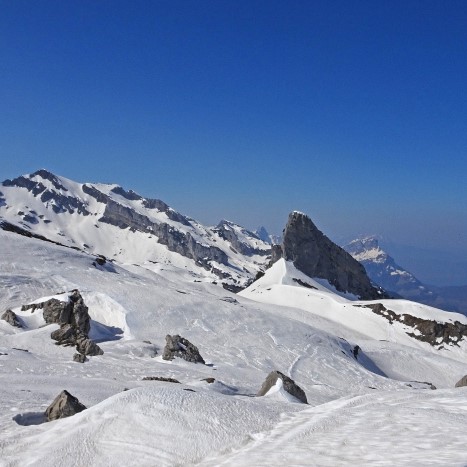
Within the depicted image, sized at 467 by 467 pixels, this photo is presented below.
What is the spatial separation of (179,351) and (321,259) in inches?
4049

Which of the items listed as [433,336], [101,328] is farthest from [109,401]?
[433,336]

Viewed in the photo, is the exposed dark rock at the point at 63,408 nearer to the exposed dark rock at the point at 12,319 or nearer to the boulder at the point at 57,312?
the boulder at the point at 57,312

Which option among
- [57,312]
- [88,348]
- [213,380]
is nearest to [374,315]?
[57,312]

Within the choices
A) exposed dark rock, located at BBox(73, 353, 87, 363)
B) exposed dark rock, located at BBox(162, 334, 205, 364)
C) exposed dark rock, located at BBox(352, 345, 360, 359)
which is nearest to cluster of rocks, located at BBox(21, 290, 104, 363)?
exposed dark rock, located at BBox(73, 353, 87, 363)

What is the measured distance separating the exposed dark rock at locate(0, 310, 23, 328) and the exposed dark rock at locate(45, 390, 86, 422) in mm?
27187

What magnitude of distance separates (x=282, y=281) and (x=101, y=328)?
219 feet

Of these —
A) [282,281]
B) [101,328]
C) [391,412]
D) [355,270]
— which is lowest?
[101,328]

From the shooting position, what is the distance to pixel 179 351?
3816 centimetres

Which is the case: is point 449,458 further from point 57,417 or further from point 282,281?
point 282,281

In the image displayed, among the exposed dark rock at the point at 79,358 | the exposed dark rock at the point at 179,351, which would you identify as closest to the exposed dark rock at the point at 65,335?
the exposed dark rock at the point at 79,358

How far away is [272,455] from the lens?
39.9 feet

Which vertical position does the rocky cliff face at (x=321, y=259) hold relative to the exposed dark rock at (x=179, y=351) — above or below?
above

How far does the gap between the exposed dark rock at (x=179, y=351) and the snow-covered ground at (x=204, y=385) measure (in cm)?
88

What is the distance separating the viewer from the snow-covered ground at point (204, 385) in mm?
12758
